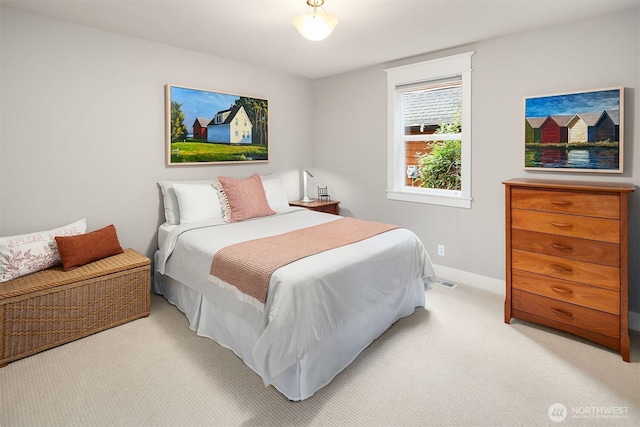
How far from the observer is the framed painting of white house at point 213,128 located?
11.8 ft

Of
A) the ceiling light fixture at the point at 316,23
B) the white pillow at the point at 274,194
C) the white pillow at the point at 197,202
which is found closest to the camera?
the ceiling light fixture at the point at 316,23

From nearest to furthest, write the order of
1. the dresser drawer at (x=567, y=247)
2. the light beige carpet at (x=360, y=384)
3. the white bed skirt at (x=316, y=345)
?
the light beige carpet at (x=360, y=384), the white bed skirt at (x=316, y=345), the dresser drawer at (x=567, y=247)

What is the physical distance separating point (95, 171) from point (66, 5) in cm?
125

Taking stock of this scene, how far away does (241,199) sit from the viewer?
3.49 m

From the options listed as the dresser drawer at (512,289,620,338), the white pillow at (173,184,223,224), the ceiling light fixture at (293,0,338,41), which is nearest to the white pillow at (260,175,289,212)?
the white pillow at (173,184,223,224)

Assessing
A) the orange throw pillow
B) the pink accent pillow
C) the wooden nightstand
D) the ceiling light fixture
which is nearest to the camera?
the ceiling light fixture

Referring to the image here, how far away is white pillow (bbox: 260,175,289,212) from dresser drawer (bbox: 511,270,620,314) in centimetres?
238

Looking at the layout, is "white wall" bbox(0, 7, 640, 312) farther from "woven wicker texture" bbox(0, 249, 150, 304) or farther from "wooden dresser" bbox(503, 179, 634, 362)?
"wooden dresser" bbox(503, 179, 634, 362)

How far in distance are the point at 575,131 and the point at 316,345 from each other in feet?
8.54

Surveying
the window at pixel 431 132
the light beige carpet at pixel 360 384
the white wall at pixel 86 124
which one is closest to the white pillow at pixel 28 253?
the white wall at pixel 86 124

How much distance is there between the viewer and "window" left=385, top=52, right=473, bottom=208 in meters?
3.57

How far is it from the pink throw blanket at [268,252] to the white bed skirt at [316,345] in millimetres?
162

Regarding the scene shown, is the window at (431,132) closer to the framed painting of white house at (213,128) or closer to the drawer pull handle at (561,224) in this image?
the drawer pull handle at (561,224)

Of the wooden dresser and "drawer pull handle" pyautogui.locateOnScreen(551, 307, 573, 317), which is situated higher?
the wooden dresser
